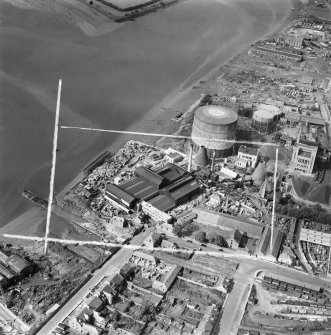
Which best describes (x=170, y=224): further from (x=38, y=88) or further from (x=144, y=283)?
(x=38, y=88)

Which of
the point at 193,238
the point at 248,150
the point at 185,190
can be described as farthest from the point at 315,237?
the point at 248,150

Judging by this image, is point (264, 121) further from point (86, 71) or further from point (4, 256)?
point (4, 256)

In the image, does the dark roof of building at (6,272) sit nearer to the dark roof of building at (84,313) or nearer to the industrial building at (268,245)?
the dark roof of building at (84,313)

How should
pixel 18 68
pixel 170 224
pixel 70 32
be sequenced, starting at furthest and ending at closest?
1. pixel 70 32
2. pixel 18 68
3. pixel 170 224

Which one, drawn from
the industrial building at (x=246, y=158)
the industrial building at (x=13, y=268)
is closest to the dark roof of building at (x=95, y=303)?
the industrial building at (x=13, y=268)

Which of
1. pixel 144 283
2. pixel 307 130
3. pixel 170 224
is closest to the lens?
pixel 144 283

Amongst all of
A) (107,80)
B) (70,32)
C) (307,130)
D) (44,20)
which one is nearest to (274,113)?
(307,130)

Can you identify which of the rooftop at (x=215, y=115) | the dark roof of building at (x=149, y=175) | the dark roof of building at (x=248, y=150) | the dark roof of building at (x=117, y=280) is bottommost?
the dark roof of building at (x=117, y=280)
